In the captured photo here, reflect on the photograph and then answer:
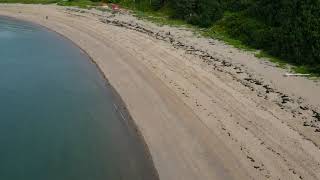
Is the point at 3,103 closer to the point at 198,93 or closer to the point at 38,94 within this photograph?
the point at 38,94

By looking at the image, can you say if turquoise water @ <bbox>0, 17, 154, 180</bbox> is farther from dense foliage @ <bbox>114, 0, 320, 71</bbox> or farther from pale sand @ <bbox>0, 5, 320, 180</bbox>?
dense foliage @ <bbox>114, 0, 320, 71</bbox>

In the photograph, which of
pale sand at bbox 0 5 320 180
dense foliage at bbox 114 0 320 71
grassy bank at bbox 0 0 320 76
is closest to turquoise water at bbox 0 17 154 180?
pale sand at bbox 0 5 320 180

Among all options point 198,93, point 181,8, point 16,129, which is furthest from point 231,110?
point 181,8

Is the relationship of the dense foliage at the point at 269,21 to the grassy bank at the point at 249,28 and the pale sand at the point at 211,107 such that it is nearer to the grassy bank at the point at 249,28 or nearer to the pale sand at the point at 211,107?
the grassy bank at the point at 249,28

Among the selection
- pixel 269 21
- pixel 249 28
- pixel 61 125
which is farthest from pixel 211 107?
pixel 249 28

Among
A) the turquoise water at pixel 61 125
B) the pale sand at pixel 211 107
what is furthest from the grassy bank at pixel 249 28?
the turquoise water at pixel 61 125

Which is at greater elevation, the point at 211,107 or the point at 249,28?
the point at 249,28

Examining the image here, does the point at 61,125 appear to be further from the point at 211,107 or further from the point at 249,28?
the point at 249,28
